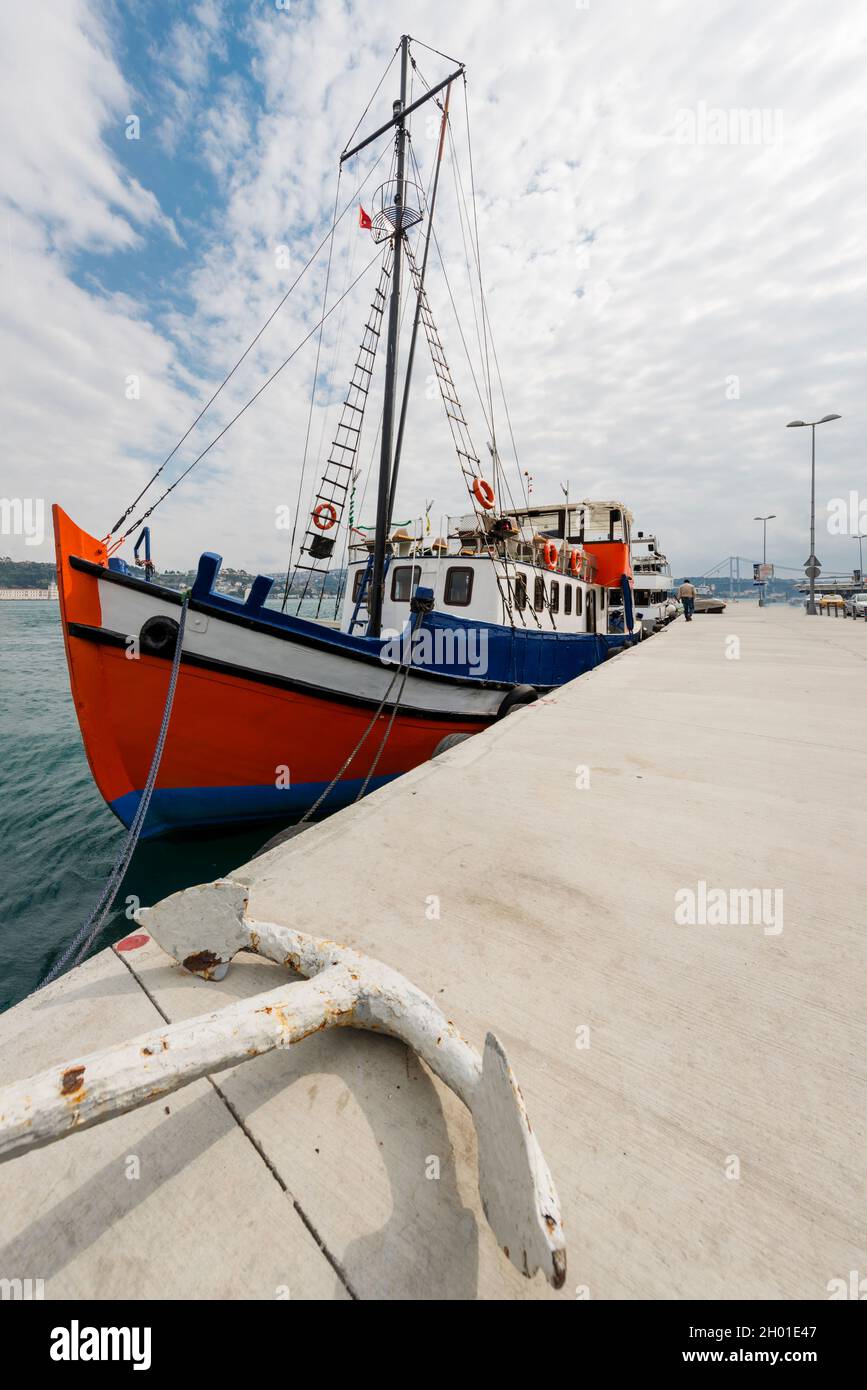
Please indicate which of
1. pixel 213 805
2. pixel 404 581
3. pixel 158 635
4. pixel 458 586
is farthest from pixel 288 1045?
pixel 404 581

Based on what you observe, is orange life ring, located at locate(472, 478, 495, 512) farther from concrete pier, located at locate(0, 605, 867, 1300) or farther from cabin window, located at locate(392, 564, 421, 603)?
concrete pier, located at locate(0, 605, 867, 1300)

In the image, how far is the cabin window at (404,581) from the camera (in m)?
9.44

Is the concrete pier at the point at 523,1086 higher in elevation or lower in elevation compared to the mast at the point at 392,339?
lower

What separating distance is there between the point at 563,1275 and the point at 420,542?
32.4 feet

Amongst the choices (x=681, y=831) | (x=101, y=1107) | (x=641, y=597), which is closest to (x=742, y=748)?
(x=681, y=831)

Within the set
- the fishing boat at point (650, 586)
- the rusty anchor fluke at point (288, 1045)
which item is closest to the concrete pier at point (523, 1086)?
the rusty anchor fluke at point (288, 1045)

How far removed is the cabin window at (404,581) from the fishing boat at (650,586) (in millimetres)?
15727

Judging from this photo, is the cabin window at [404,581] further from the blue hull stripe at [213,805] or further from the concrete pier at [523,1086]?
the concrete pier at [523,1086]

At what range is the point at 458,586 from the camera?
917 cm

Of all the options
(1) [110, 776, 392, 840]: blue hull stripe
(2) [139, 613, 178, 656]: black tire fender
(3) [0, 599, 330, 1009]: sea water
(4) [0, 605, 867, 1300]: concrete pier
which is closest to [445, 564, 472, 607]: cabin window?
(1) [110, 776, 392, 840]: blue hull stripe

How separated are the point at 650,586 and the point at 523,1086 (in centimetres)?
3633

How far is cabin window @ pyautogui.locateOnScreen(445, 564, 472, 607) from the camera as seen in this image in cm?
909

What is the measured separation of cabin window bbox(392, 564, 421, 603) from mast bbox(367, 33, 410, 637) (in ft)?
3.41

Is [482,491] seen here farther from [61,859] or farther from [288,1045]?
Result: [288,1045]
